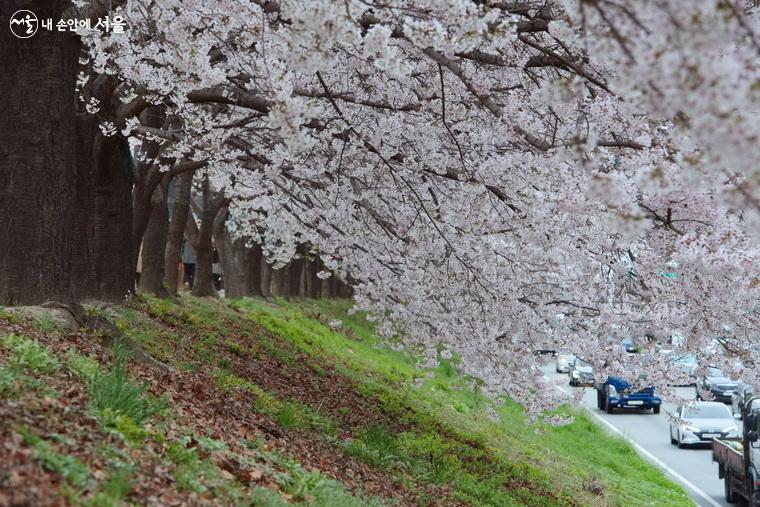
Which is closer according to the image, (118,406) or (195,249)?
(118,406)

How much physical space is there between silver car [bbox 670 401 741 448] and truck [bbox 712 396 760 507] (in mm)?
7430

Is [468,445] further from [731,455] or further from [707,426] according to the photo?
[707,426]

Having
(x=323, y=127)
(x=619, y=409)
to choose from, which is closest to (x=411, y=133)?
(x=323, y=127)

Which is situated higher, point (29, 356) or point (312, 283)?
point (312, 283)

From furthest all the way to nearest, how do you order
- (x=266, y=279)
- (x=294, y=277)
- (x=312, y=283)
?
(x=312, y=283), (x=294, y=277), (x=266, y=279)

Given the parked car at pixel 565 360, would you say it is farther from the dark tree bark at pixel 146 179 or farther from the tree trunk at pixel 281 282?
the tree trunk at pixel 281 282

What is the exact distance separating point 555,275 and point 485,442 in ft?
15.5

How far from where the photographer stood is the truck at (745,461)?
51.6ft

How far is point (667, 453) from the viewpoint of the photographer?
27078 mm

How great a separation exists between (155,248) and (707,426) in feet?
56.0

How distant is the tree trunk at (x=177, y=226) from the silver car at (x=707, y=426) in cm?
1446

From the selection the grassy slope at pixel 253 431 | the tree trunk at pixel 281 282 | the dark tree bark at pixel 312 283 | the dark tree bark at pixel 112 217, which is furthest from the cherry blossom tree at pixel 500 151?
the dark tree bark at pixel 312 283

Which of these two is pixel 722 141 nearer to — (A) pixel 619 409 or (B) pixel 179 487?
(B) pixel 179 487

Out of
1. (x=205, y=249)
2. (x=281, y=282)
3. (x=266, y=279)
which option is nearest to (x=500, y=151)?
(x=205, y=249)
